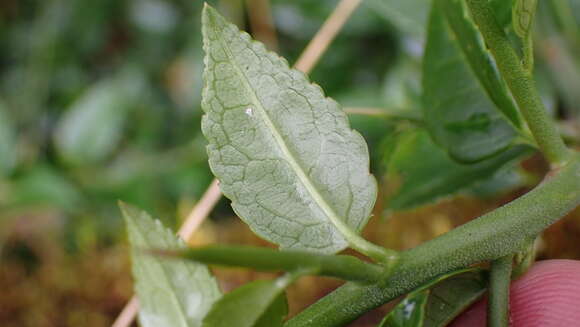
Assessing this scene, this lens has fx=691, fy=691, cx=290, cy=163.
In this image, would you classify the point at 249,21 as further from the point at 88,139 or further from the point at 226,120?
the point at 226,120

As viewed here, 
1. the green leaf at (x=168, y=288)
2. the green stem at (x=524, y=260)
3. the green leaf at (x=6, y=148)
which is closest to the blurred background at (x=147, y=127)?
the green leaf at (x=6, y=148)

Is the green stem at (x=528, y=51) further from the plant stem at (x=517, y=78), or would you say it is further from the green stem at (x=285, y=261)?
the green stem at (x=285, y=261)

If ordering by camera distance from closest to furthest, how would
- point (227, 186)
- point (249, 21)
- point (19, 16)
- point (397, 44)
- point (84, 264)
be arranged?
point (227, 186), point (84, 264), point (397, 44), point (249, 21), point (19, 16)

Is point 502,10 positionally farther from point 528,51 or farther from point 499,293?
point 499,293

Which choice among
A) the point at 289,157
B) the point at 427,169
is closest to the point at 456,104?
the point at 427,169

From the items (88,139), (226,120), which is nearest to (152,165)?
(88,139)
